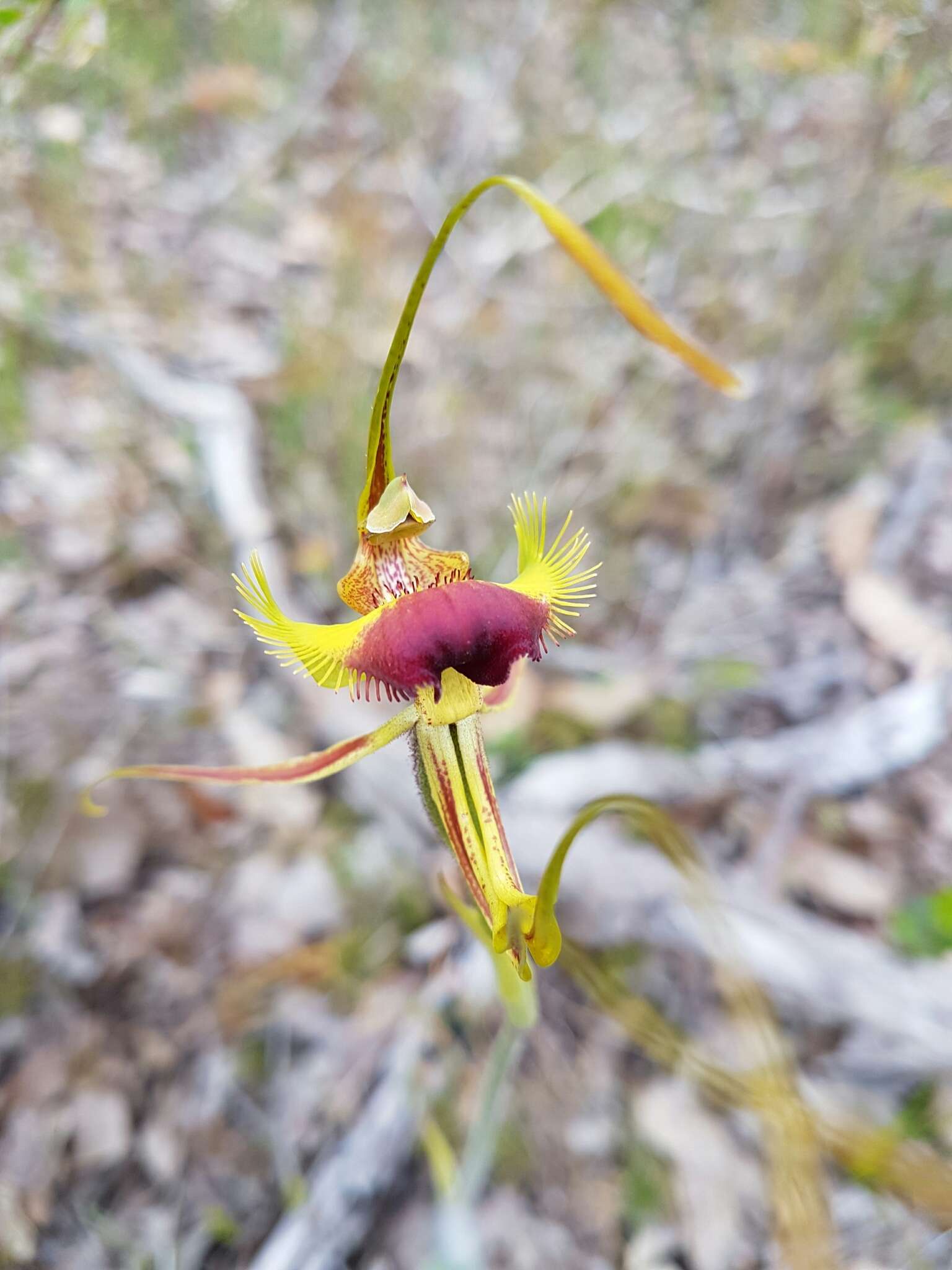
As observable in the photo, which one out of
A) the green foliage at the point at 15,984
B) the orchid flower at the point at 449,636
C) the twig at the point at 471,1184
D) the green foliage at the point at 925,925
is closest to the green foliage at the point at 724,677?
the green foliage at the point at 925,925

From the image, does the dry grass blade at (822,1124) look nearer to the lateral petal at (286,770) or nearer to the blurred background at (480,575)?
the blurred background at (480,575)

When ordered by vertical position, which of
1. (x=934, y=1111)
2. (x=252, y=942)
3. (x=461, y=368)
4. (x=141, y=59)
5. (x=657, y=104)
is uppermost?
(x=141, y=59)

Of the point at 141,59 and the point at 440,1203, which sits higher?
the point at 141,59

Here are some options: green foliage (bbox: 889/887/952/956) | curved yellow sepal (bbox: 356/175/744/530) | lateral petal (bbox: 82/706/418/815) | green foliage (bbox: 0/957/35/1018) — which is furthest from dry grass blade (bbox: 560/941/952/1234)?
green foliage (bbox: 0/957/35/1018)

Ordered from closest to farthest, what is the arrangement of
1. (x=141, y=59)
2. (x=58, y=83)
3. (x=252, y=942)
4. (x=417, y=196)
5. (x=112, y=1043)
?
(x=112, y=1043), (x=252, y=942), (x=58, y=83), (x=417, y=196), (x=141, y=59)

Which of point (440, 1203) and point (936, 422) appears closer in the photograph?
point (440, 1203)

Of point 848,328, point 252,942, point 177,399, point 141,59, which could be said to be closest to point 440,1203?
point 252,942

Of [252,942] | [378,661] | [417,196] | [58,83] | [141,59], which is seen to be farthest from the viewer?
[141,59]

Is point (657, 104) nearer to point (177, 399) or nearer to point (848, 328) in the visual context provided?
point (848, 328)
